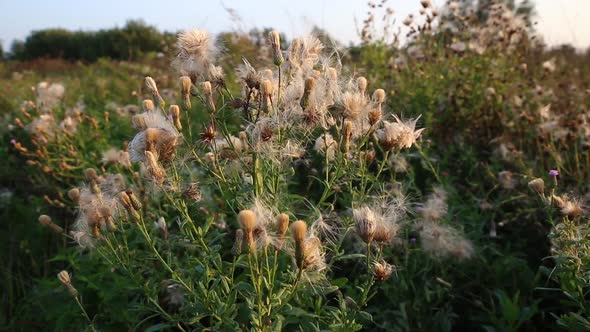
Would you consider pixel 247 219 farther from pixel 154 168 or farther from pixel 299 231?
pixel 154 168

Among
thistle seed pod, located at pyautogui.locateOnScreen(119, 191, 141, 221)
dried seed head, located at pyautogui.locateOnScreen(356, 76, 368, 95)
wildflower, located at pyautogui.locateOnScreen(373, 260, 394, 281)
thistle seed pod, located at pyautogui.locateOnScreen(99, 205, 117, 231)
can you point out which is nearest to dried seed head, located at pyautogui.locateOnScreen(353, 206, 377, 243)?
wildflower, located at pyautogui.locateOnScreen(373, 260, 394, 281)

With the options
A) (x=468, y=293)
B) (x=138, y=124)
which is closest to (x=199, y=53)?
(x=138, y=124)

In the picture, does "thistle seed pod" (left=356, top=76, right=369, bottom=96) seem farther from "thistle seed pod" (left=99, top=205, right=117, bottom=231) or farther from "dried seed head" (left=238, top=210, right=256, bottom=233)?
"thistle seed pod" (left=99, top=205, right=117, bottom=231)

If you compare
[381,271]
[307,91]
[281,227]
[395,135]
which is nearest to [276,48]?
[307,91]

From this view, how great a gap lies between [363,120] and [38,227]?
9.05 ft

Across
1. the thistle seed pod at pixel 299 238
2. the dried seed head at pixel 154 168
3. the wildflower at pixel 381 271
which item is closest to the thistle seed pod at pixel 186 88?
the dried seed head at pixel 154 168

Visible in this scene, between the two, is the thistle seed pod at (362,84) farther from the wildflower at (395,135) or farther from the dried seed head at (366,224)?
the dried seed head at (366,224)

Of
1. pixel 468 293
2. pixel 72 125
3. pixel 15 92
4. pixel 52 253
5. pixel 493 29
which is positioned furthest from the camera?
pixel 15 92

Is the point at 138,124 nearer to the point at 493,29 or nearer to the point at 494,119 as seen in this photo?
the point at 494,119

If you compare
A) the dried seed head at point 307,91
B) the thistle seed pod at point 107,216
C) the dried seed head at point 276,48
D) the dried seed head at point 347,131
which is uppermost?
the dried seed head at point 276,48

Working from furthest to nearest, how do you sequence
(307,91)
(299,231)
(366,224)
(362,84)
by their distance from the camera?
1. (362,84)
2. (307,91)
3. (366,224)
4. (299,231)

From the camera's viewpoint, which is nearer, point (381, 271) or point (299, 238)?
Result: point (299, 238)

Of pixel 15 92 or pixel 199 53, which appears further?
pixel 15 92

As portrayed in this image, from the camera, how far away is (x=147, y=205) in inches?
111
